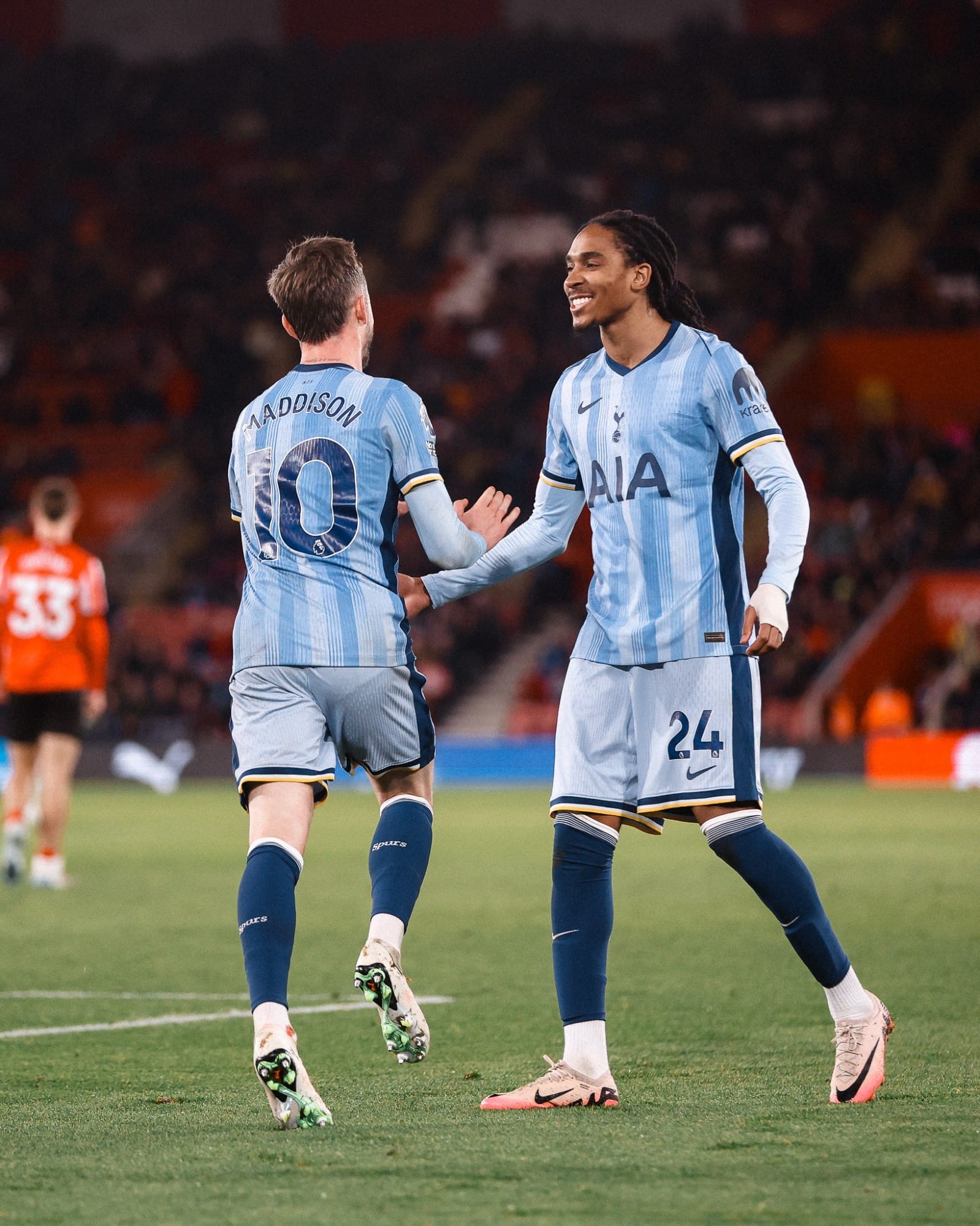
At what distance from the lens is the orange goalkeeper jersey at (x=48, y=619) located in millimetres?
11164

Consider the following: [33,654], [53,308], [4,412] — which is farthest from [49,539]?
[53,308]

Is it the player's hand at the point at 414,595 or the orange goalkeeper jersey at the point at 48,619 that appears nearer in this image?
the player's hand at the point at 414,595

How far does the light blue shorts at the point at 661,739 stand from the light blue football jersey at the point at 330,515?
52cm

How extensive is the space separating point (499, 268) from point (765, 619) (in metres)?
28.2

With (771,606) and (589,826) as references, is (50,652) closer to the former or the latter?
(589,826)

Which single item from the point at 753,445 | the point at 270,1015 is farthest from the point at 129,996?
the point at 753,445

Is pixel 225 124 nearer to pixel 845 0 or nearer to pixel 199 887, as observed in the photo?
pixel 845 0

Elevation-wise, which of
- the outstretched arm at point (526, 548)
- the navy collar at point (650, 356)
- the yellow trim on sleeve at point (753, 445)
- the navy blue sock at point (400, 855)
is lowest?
the navy blue sock at point (400, 855)

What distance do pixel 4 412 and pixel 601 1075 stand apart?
27.6 metres

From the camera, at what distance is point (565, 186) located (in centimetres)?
3284

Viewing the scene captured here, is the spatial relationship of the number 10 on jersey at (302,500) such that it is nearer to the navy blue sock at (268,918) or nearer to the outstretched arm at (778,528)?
the navy blue sock at (268,918)

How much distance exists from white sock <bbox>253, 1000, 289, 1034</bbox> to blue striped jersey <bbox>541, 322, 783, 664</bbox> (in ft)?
3.93

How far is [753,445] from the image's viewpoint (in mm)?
4633

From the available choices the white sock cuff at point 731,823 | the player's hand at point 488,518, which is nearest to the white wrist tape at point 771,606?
the white sock cuff at point 731,823
